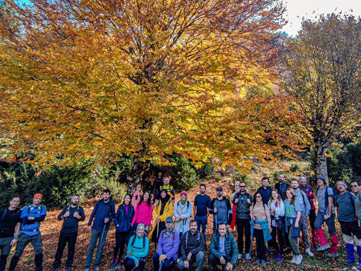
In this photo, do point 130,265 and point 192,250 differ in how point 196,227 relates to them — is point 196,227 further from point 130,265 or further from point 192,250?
point 130,265

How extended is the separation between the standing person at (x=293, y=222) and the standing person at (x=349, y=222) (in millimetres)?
983

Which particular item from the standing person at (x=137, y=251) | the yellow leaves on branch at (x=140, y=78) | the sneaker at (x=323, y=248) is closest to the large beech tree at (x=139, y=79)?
the yellow leaves on branch at (x=140, y=78)

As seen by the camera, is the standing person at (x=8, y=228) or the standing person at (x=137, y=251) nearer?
the standing person at (x=137, y=251)

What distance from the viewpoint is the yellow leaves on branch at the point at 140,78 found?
15.7 feet

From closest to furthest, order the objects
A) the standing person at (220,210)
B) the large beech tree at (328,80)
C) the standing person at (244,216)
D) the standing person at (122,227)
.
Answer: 1. the standing person at (122,227)
2. the standing person at (244,216)
3. the standing person at (220,210)
4. the large beech tree at (328,80)

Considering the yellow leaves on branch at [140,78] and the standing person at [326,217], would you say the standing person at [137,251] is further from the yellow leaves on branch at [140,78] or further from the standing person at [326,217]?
the standing person at [326,217]

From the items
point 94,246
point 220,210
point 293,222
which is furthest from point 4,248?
point 293,222

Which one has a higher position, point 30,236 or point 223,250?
point 30,236

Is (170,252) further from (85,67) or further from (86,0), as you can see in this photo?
(86,0)

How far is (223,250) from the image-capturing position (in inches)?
185

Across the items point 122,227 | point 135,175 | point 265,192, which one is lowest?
point 122,227

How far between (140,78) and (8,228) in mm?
5480

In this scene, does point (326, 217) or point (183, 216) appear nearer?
point (326, 217)

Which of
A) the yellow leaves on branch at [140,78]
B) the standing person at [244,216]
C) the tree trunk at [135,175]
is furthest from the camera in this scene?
the tree trunk at [135,175]
